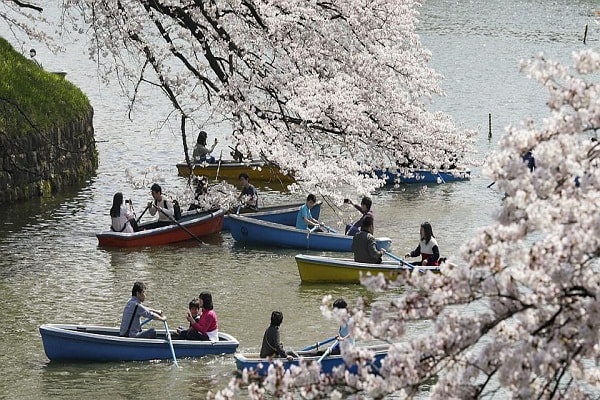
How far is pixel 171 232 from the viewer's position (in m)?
24.4

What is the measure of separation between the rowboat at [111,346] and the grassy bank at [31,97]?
33.4 ft

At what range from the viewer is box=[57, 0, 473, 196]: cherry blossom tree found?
59.9ft

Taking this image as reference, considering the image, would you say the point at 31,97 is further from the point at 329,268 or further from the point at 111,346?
the point at 111,346

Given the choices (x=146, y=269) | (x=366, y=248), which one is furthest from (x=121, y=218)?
(x=366, y=248)

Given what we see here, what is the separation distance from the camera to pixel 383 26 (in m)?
21.2

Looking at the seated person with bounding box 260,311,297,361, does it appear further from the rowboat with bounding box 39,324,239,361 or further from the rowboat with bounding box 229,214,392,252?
the rowboat with bounding box 229,214,392,252

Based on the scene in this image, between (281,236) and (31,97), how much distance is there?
7919mm

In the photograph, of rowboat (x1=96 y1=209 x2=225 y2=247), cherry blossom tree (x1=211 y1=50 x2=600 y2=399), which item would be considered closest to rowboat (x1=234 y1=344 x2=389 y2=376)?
cherry blossom tree (x1=211 y1=50 x2=600 y2=399)

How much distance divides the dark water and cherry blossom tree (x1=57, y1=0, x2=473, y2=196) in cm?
267

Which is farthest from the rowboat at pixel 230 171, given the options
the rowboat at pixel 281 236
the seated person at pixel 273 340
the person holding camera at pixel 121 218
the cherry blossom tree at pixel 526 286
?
the cherry blossom tree at pixel 526 286

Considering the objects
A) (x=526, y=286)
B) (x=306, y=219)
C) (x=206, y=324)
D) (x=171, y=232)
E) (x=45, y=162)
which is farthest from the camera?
(x=45, y=162)

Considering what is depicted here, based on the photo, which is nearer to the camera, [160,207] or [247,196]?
[160,207]

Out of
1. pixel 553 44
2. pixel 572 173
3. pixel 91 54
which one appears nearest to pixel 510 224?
pixel 572 173

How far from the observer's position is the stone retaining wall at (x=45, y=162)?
2652 cm
